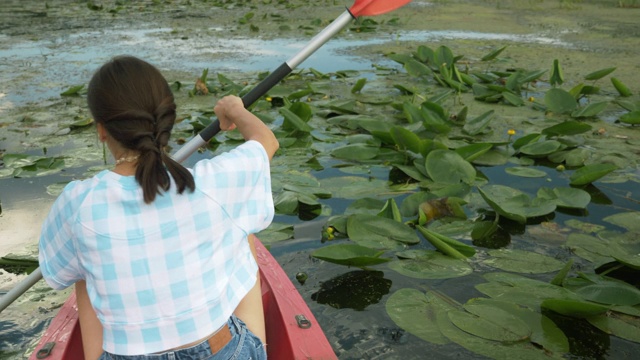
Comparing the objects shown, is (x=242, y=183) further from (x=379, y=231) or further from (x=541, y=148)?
(x=541, y=148)

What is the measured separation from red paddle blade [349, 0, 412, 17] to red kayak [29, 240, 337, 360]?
68 centimetres

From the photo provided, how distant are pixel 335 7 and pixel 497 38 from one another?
275 cm

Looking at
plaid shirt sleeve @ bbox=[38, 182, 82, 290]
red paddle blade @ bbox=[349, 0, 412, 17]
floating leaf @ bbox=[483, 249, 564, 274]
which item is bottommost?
floating leaf @ bbox=[483, 249, 564, 274]

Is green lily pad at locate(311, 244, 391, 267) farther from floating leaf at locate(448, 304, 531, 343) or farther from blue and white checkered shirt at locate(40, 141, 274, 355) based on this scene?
blue and white checkered shirt at locate(40, 141, 274, 355)

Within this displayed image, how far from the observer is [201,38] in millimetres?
6168

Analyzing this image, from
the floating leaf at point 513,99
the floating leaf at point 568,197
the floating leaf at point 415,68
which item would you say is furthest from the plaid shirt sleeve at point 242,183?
the floating leaf at point 415,68

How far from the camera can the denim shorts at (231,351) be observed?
3.52ft

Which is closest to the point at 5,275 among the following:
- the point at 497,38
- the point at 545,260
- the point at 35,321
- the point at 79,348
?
the point at 35,321

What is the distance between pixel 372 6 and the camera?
1.75 meters

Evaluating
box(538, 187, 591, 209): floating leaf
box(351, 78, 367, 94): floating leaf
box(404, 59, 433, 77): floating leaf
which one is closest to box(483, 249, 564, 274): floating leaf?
box(538, 187, 591, 209): floating leaf

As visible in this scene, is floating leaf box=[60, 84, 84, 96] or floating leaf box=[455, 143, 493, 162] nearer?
floating leaf box=[455, 143, 493, 162]

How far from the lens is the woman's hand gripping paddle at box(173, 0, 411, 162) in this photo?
155cm

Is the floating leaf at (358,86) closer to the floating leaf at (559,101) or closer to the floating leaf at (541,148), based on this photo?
the floating leaf at (559,101)

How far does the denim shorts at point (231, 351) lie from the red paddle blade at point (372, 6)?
0.85 meters
